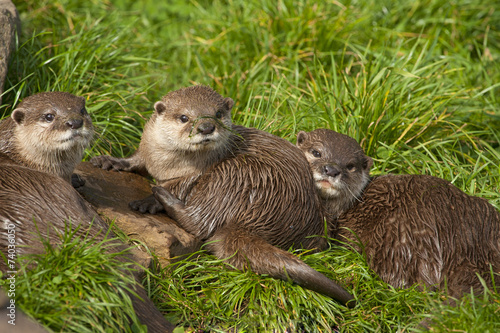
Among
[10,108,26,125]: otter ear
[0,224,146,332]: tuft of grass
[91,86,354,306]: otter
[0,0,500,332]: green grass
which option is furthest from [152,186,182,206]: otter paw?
[10,108,26,125]: otter ear

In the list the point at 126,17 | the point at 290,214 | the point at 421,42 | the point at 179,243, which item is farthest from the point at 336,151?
the point at 126,17

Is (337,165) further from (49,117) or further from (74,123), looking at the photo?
(49,117)

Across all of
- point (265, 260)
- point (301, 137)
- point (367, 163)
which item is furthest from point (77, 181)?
point (367, 163)

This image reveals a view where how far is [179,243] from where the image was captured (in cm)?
312

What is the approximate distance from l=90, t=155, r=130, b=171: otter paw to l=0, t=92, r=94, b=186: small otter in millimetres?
523

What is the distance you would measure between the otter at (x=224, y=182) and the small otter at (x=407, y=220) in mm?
162

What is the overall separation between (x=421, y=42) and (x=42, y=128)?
12.6 feet

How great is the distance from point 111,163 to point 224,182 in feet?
2.71

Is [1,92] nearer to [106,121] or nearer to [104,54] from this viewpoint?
[106,121]

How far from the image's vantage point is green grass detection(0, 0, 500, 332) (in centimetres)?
292

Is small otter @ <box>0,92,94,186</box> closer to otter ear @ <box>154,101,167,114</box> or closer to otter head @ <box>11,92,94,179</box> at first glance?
otter head @ <box>11,92,94,179</box>

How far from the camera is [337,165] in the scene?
11.4ft

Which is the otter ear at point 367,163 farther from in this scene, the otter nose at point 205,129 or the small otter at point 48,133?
the small otter at point 48,133

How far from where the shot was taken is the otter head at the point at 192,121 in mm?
3227
